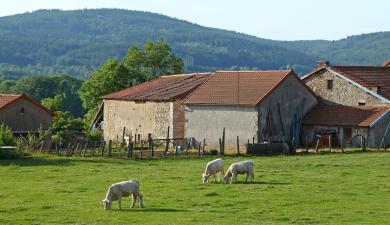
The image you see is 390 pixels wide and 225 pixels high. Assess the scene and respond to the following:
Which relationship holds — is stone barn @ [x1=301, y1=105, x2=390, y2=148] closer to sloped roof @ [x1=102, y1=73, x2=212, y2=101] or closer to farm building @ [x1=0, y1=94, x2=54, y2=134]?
sloped roof @ [x1=102, y1=73, x2=212, y2=101]

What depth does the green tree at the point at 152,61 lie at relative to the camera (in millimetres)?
86375

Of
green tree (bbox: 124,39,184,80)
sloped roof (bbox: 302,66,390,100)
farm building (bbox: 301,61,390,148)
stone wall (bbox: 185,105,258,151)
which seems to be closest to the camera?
stone wall (bbox: 185,105,258,151)

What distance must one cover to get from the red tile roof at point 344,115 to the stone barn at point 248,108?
958 millimetres

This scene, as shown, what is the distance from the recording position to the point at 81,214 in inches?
976

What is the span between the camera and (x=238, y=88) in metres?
59.1

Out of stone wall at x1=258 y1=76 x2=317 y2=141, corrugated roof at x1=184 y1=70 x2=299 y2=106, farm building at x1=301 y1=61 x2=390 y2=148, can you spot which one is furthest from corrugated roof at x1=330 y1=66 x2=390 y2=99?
corrugated roof at x1=184 y1=70 x2=299 y2=106

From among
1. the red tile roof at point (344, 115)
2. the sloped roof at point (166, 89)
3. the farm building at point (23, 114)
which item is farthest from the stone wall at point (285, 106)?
the farm building at point (23, 114)

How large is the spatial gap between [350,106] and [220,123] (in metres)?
10.0

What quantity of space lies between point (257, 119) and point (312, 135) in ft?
20.5

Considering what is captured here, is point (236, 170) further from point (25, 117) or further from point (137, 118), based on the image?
point (137, 118)

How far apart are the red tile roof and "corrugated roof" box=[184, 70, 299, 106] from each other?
13.0 ft

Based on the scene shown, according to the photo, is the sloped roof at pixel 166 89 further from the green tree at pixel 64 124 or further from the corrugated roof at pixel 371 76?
the corrugated roof at pixel 371 76

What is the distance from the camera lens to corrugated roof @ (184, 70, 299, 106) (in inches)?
2247

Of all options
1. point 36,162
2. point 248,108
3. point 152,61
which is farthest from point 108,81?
point 36,162
